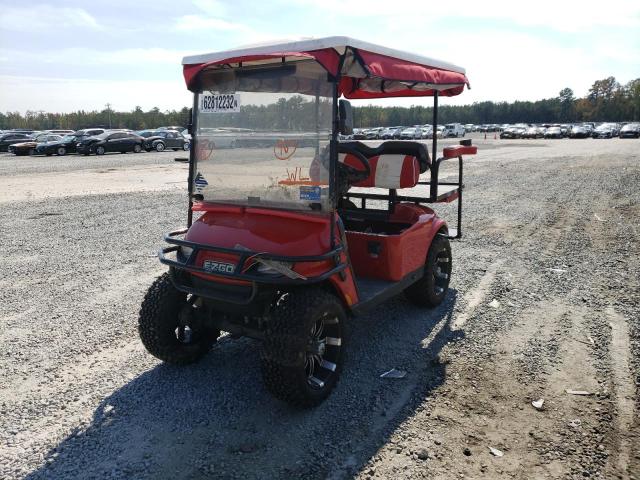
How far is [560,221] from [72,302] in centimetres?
808

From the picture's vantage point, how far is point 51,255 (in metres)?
7.54

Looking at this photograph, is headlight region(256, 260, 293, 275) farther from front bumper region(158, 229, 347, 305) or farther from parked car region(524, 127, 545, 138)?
parked car region(524, 127, 545, 138)

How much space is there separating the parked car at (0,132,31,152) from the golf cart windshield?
3626cm

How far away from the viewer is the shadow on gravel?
3.03 meters

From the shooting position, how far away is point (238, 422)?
11.4 ft

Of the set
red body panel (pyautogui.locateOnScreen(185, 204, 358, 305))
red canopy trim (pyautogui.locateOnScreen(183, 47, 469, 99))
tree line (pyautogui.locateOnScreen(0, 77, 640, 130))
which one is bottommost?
red body panel (pyautogui.locateOnScreen(185, 204, 358, 305))

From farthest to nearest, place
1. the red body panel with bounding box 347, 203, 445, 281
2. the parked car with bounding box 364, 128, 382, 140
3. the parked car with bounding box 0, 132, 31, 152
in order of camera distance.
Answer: the parked car with bounding box 0, 132, 31, 152 → the parked car with bounding box 364, 128, 382, 140 → the red body panel with bounding box 347, 203, 445, 281

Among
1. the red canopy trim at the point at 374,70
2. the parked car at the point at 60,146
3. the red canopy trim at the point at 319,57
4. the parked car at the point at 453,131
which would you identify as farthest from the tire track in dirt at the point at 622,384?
the parked car at the point at 453,131

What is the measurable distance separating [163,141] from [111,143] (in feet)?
11.0

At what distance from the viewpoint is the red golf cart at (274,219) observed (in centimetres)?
341

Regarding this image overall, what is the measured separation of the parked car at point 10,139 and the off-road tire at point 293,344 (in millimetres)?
37367

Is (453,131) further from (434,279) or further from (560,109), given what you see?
(434,279)

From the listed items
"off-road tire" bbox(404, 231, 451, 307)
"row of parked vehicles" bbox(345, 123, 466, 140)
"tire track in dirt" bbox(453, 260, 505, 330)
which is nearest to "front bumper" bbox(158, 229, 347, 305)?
"off-road tire" bbox(404, 231, 451, 307)

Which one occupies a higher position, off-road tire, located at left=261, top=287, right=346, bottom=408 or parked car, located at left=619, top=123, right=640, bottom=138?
parked car, located at left=619, top=123, right=640, bottom=138
